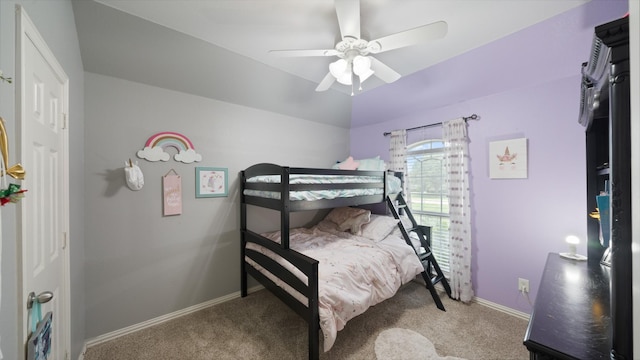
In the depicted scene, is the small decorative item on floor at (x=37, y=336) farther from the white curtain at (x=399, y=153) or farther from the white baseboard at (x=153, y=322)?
the white curtain at (x=399, y=153)

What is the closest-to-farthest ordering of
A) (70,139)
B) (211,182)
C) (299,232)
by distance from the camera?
(70,139) → (211,182) → (299,232)

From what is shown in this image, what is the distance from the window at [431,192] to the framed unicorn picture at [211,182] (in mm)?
2559

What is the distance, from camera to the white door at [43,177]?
0.90m

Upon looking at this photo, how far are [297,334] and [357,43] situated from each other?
2.56m

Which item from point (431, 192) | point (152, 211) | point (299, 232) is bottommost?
point (299, 232)

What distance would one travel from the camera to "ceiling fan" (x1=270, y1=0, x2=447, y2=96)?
1380 mm

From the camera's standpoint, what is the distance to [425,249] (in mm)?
2883

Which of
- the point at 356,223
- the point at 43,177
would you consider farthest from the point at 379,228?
the point at 43,177

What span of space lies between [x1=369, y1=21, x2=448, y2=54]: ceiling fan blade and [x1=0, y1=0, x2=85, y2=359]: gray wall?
180 centimetres

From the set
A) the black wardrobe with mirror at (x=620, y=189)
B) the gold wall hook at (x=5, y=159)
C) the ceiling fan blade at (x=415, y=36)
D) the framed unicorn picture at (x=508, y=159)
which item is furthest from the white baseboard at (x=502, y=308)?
the gold wall hook at (x=5, y=159)

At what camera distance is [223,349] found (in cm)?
195

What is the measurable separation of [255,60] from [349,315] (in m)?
2.64

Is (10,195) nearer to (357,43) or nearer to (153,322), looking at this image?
(357,43)

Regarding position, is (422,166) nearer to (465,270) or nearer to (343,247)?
(465,270)
